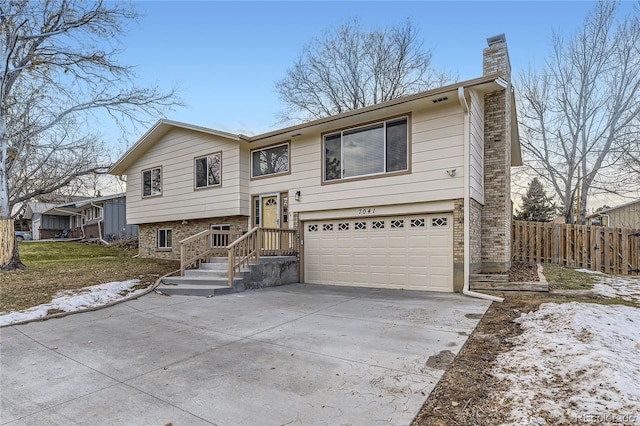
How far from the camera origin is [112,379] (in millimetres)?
3703

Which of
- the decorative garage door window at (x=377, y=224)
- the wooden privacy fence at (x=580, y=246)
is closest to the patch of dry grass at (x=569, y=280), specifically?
the wooden privacy fence at (x=580, y=246)

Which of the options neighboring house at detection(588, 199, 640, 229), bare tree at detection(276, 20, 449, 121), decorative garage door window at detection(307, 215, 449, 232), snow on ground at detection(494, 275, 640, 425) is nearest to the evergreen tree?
neighboring house at detection(588, 199, 640, 229)

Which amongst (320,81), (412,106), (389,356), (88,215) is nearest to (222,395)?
(389,356)

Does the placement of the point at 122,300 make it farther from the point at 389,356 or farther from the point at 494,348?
the point at 494,348

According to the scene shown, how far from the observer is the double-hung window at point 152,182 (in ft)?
48.4

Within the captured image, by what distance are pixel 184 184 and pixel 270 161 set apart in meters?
4.01

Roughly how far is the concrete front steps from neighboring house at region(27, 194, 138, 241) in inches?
509

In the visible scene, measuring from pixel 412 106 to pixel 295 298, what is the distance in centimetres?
550

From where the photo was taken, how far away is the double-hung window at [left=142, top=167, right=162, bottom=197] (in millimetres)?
14758

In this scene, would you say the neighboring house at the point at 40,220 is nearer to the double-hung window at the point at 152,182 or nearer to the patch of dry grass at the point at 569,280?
the double-hung window at the point at 152,182

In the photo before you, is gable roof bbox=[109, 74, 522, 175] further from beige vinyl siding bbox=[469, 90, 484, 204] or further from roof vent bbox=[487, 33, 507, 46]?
roof vent bbox=[487, 33, 507, 46]

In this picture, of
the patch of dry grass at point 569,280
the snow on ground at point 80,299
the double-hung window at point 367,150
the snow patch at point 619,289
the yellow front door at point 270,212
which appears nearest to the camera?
the snow on ground at point 80,299

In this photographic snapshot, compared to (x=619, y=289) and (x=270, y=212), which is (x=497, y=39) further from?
(x=270, y=212)

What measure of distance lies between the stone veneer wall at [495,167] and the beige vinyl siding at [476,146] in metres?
0.29
